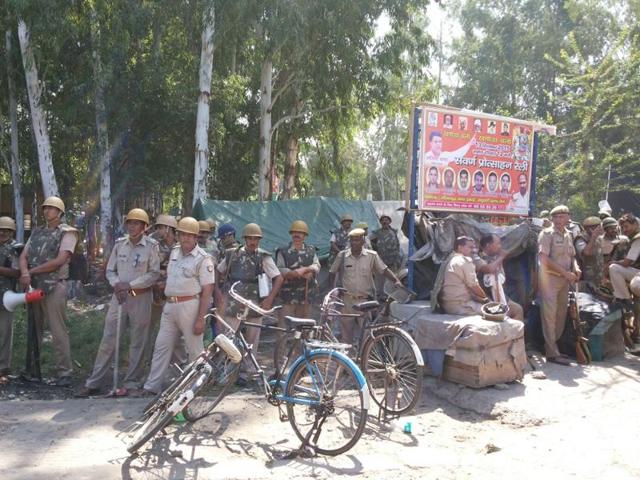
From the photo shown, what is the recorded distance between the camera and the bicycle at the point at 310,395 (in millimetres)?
4262

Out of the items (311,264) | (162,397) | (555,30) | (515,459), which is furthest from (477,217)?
(555,30)

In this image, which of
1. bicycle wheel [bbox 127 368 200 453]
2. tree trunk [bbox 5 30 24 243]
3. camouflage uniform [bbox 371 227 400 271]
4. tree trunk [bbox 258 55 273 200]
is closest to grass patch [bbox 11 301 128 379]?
bicycle wheel [bbox 127 368 200 453]

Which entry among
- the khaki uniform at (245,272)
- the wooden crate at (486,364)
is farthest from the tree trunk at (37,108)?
the wooden crate at (486,364)

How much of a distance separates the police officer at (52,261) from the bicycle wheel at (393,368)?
10.6 ft

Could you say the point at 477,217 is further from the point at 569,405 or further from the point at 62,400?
the point at 62,400

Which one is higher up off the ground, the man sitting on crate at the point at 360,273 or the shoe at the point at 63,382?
the man sitting on crate at the point at 360,273

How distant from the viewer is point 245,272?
6121 mm

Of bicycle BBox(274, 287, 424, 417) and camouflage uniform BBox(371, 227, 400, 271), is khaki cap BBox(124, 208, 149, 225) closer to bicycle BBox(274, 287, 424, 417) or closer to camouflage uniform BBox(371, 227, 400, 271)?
bicycle BBox(274, 287, 424, 417)

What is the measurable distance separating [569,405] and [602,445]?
0.96 meters

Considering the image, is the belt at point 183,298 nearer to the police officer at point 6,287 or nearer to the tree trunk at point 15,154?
the police officer at point 6,287

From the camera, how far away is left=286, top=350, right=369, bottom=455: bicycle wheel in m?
4.28

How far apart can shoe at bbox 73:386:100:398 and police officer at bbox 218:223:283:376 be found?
4.86 feet

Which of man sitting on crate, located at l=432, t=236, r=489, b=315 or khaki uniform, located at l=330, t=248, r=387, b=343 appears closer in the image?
man sitting on crate, located at l=432, t=236, r=489, b=315

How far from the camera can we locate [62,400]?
5.50 metres
